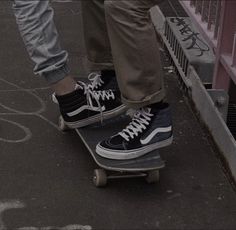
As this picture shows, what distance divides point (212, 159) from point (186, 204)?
49 centimetres

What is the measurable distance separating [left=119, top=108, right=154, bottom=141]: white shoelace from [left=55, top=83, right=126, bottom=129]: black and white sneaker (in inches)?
11.5

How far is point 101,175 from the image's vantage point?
3062 millimetres

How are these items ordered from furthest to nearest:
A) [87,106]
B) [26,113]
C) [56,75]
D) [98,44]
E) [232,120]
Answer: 1. [232,120]
2. [26,113]
3. [98,44]
4. [87,106]
5. [56,75]

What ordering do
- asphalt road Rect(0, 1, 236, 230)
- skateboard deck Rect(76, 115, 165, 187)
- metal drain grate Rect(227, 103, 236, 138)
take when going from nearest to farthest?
asphalt road Rect(0, 1, 236, 230) → skateboard deck Rect(76, 115, 165, 187) → metal drain grate Rect(227, 103, 236, 138)

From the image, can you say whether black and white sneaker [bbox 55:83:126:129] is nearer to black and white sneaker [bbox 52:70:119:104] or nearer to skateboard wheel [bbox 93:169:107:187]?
black and white sneaker [bbox 52:70:119:104]

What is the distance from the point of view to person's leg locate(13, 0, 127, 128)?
119 inches

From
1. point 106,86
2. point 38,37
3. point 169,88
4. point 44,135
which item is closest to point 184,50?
point 169,88

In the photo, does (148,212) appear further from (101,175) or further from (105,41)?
(105,41)

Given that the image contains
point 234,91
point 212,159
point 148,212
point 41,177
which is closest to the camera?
point 148,212

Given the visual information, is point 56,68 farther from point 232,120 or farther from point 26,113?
point 232,120

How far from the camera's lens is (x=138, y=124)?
3113 millimetres

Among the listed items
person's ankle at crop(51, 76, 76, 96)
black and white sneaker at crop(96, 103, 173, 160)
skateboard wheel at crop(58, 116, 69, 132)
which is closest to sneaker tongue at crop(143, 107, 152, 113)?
black and white sneaker at crop(96, 103, 173, 160)

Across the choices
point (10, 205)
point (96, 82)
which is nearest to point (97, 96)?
point (96, 82)

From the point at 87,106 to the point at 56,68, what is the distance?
1.06 ft
